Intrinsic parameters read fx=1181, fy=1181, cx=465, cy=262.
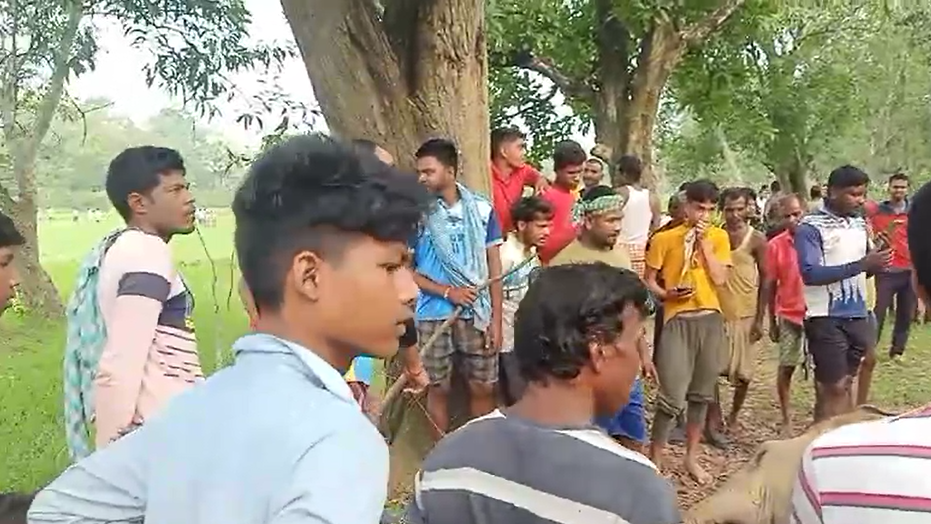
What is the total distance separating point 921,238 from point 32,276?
1476 centimetres

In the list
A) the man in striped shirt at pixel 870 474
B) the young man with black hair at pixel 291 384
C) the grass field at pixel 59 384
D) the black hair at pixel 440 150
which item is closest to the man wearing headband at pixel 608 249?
the black hair at pixel 440 150

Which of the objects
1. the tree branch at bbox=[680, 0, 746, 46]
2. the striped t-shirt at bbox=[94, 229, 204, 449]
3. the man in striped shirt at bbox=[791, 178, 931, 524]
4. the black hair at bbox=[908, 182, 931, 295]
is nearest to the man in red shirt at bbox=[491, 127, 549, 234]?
the striped t-shirt at bbox=[94, 229, 204, 449]

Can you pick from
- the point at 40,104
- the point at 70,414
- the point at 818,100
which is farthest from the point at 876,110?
the point at 70,414

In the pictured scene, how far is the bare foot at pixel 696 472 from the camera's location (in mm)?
6363

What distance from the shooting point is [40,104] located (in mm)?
14750

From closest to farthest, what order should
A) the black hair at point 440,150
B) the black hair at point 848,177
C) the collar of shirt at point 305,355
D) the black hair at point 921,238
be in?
1. the collar of shirt at point 305,355
2. the black hair at point 921,238
3. the black hair at point 440,150
4. the black hair at point 848,177

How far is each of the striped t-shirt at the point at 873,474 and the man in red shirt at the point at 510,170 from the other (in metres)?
5.50

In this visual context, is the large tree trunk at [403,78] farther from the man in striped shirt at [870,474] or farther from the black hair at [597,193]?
the man in striped shirt at [870,474]

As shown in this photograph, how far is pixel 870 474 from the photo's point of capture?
5.19 ft

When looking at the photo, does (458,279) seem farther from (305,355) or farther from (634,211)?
(305,355)

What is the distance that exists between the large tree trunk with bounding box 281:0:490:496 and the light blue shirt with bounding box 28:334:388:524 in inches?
173

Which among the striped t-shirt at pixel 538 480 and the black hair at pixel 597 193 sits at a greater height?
the black hair at pixel 597 193

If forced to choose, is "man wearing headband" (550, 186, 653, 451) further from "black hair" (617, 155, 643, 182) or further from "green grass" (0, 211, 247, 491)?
"black hair" (617, 155, 643, 182)

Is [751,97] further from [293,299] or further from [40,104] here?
[293,299]
